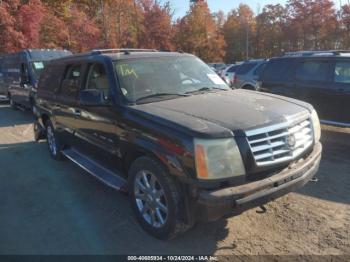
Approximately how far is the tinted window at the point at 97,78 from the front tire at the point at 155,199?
1.19 m

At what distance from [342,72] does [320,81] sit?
0.49m

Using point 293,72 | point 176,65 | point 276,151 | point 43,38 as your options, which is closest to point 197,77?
point 176,65

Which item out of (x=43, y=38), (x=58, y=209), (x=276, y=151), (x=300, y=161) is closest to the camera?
(x=276, y=151)

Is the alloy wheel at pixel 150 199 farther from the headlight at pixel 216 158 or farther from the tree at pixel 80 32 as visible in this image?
the tree at pixel 80 32

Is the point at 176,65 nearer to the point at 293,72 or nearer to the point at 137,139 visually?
the point at 137,139

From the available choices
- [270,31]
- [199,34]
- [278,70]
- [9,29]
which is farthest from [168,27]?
[278,70]

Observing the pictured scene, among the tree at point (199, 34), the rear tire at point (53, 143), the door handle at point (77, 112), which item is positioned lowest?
the rear tire at point (53, 143)

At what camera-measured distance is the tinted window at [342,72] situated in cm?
754

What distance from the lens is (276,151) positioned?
3523 mm

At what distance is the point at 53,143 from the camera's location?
6.98m

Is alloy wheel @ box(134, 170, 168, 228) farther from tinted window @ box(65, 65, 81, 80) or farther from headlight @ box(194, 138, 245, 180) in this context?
tinted window @ box(65, 65, 81, 80)

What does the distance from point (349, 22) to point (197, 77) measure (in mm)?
40451

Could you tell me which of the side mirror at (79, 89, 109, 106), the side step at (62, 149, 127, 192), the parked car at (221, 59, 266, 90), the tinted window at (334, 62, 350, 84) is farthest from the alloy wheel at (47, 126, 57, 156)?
the parked car at (221, 59, 266, 90)

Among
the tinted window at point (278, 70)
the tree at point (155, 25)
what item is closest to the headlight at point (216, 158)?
the tinted window at point (278, 70)
